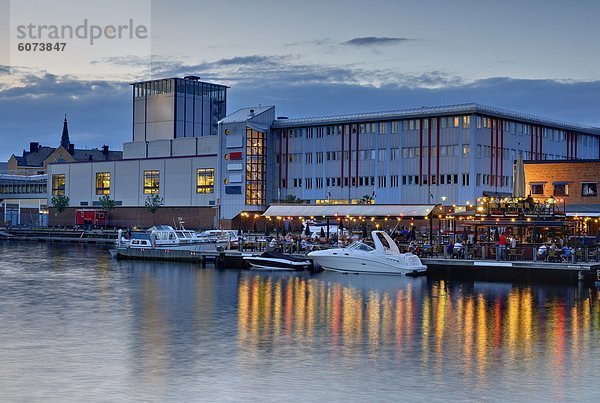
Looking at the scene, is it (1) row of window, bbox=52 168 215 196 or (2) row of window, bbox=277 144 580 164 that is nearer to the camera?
(2) row of window, bbox=277 144 580 164

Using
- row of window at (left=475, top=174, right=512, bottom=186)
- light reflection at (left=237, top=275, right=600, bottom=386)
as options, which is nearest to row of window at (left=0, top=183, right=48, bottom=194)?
row of window at (left=475, top=174, right=512, bottom=186)

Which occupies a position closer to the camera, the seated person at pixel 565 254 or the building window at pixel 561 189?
the seated person at pixel 565 254

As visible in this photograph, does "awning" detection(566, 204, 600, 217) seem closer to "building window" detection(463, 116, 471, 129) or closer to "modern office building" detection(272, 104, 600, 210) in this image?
"modern office building" detection(272, 104, 600, 210)

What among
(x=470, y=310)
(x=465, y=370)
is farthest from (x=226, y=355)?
(x=470, y=310)

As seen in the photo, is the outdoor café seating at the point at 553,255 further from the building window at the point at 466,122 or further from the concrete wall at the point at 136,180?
the concrete wall at the point at 136,180

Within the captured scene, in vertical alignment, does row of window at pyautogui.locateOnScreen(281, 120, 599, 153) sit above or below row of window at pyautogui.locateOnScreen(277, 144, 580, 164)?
above

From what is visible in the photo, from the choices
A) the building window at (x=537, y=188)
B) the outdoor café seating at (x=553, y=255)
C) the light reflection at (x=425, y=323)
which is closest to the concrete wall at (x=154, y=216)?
the building window at (x=537, y=188)

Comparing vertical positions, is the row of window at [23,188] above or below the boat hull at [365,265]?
above

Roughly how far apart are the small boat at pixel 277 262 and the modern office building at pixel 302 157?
3623 cm

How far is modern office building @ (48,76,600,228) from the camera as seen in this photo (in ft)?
357

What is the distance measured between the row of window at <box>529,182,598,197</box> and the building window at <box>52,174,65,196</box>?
96.4 m

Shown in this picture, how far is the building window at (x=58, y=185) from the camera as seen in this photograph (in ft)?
499

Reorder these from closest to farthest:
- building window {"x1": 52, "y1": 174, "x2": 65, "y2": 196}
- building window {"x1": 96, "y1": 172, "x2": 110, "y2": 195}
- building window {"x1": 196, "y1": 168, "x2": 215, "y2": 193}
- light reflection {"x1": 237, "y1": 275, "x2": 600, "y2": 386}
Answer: light reflection {"x1": 237, "y1": 275, "x2": 600, "y2": 386} < building window {"x1": 196, "y1": 168, "x2": 215, "y2": 193} < building window {"x1": 96, "y1": 172, "x2": 110, "y2": 195} < building window {"x1": 52, "y1": 174, "x2": 65, "y2": 196}

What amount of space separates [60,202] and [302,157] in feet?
161
